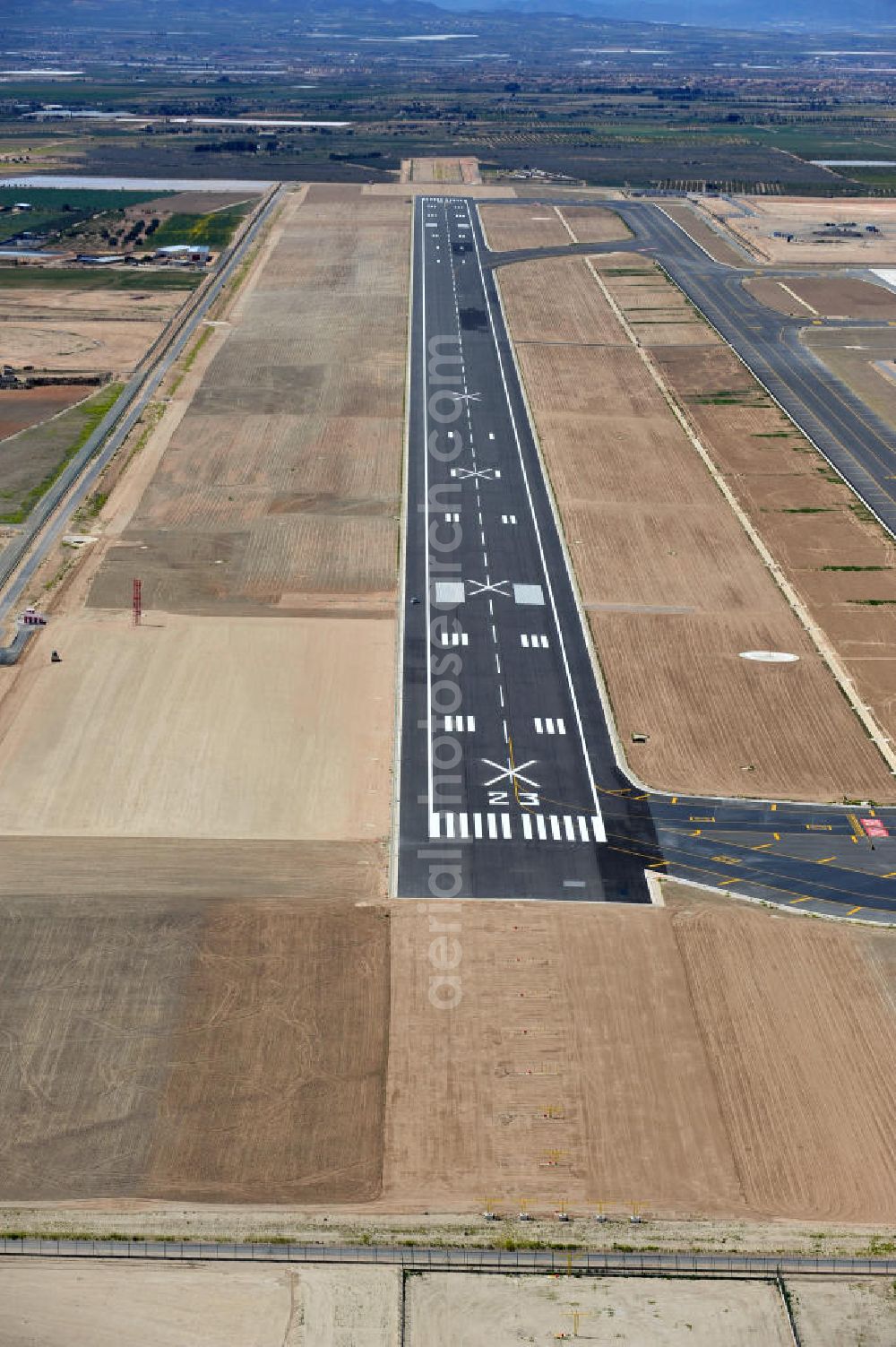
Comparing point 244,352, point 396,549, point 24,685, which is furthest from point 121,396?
point 24,685

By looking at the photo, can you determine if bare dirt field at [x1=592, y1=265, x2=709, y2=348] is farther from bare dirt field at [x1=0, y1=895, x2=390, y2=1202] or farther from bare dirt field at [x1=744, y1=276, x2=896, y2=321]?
bare dirt field at [x1=0, y1=895, x2=390, y2=1202]

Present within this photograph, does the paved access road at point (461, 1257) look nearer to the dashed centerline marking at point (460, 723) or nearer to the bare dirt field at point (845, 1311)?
the bare dirt field at point (845, 1311)

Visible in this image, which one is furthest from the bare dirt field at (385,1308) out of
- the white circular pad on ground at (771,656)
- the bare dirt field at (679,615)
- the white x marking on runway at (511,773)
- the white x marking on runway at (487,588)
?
the white x marking on runway at (487,588)

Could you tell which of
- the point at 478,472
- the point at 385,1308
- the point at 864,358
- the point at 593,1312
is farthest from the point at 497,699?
the point at 864,358

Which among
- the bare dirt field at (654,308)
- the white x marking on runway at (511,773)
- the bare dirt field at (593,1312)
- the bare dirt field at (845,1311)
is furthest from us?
the bare dirt field at (654,308)

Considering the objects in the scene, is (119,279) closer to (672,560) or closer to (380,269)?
(380,269)

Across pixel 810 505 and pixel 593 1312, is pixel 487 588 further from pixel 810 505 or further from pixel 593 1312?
pixel 593 1312

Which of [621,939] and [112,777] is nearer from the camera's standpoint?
[621,939]
